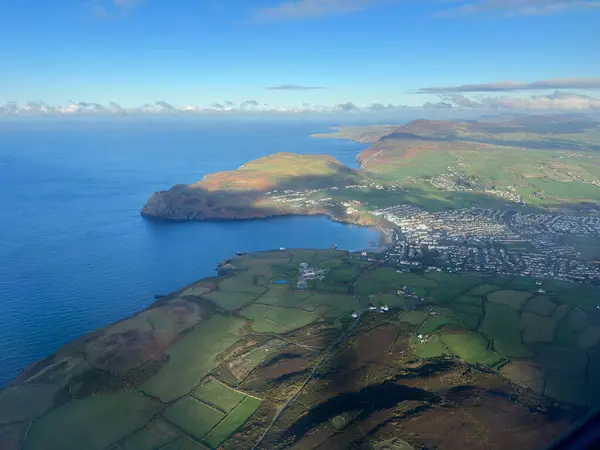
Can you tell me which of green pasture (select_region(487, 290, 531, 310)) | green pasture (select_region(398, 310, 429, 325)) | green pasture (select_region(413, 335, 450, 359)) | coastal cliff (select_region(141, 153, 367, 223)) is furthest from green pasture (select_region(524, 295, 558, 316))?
coastal cliff (select_region(141, 153, 367, 223))

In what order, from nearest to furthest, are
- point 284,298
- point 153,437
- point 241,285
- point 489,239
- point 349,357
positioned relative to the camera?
1. point 153,437
2. point 349,357
3. point 284,298
4. point 241,285
5. point 489,239

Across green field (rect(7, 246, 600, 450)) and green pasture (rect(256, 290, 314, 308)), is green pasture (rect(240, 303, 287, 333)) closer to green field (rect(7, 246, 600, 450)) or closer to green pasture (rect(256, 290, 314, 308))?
green field (rect(7, 246, 600, 450))

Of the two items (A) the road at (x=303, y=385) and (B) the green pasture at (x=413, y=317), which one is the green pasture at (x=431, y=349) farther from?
(A) the road at (x=303, y=385)

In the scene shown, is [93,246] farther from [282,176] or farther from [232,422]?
[282,176]

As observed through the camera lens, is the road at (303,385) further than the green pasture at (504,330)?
No

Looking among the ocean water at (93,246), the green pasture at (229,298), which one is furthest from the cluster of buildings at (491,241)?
the green pasture at (229,298)

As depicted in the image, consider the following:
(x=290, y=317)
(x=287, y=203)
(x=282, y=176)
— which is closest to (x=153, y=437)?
(x=290, y=317)
